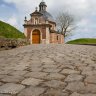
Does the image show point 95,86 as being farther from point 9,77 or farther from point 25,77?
point 9,77

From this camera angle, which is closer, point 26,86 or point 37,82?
point 26,86

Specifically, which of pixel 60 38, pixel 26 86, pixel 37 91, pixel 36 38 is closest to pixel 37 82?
pixel 26 86

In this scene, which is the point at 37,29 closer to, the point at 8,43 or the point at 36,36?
the point at 36,36

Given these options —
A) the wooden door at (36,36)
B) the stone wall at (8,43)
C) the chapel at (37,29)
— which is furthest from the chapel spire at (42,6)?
the stone wall at (8,43)

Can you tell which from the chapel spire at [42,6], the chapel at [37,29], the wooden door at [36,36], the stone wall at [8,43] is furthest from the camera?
the chapel spire at [42,6]

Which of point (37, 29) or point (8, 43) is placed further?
point (37, 29)

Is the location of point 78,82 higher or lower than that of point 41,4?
lower

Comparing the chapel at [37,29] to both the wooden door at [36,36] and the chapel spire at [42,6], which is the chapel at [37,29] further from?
the chapel spire at [42,6]

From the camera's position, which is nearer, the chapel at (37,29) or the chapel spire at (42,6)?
the chapel at (37,29)

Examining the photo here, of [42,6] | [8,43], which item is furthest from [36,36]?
[8,43]

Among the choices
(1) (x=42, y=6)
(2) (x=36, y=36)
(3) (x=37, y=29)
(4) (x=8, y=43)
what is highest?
(1) (x=42, y=6)

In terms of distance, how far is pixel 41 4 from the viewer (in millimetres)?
56594

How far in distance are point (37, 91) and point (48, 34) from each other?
39196mm

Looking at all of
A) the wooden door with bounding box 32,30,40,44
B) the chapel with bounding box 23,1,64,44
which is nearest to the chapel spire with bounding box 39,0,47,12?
the chapel with bounding box 23,1,64,44
